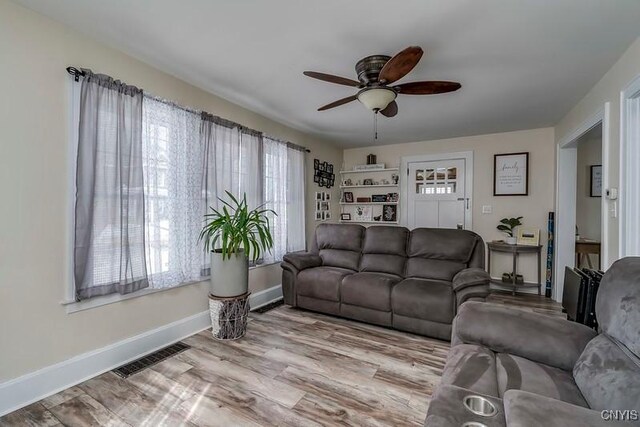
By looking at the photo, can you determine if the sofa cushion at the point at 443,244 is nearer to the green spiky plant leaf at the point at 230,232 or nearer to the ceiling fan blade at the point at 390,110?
the ceiling fan blade at the point at 390,110

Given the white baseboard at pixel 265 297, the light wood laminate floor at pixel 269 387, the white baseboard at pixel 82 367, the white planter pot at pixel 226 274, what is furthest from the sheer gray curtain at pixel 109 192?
Answer: the white baseboard at pixel 265 297

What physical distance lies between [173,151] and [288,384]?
214 centimetres

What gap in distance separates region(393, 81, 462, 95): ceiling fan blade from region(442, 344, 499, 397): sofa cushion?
1.74 meters

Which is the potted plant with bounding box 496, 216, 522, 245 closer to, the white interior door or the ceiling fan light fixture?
the white interior door

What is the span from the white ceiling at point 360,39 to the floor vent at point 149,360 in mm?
2412

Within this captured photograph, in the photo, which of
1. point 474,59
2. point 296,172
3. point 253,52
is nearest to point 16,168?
point 253,52

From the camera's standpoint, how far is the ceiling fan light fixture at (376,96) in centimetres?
214

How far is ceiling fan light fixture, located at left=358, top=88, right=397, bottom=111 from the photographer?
2.14m

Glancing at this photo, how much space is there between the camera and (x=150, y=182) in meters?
2.44

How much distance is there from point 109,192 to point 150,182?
1.09ft

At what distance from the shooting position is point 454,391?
1.17 m

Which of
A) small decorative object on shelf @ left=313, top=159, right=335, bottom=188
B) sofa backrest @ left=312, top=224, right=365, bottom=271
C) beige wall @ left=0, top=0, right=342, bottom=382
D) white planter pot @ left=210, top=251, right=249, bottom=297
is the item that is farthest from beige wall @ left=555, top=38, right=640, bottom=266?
beige wall @ left=0, top=0, right=342, bottom=382

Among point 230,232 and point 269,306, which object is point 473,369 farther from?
point 269,306

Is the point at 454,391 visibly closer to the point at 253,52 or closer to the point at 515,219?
the point at 253,52
